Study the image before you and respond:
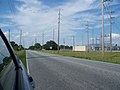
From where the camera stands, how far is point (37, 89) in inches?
356

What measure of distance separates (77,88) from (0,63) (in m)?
6.13

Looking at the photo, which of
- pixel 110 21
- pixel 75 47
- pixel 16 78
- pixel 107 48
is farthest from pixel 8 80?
pixel 75 47

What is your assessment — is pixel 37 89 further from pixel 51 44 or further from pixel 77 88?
pixel 51 44

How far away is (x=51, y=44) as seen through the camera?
196m

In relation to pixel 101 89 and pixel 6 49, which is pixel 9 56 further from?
pixel 101 89

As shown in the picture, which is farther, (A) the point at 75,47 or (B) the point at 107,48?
(A) the point at 75,47

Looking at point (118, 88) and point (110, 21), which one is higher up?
point (110, 21)

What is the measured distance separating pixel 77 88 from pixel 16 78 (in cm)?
607

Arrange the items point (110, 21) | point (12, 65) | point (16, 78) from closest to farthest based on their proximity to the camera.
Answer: point (16, 78), point (12, 65), point (110, 21)

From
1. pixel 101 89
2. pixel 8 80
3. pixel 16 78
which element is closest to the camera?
pixel 8 80

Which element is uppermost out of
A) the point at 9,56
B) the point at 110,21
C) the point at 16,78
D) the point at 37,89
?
the point at 110,21

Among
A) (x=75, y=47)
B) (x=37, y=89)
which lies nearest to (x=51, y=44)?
(x=75, y=47)

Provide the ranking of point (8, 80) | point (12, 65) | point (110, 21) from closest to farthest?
point (8, 80) < point (12, 65) < point (110, 21)

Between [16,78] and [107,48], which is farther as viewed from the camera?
[107,48]
